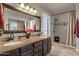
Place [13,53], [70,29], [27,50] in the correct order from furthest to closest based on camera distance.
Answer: [70,29]
[27,50]
[13,53]

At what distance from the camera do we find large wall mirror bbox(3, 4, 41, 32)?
289 centimetres

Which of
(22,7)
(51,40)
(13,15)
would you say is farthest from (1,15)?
(51,40)

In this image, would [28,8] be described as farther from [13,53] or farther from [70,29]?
[13,53]

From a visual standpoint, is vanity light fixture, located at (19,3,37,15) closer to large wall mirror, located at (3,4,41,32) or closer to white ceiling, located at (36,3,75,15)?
large wall mirror, located at (3,4,41,32)

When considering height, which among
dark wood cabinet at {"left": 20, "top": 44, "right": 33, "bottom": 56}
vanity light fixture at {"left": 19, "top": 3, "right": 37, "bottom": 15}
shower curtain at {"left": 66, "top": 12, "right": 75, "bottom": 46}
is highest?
vanity light fixture at {"left": 19, "top": 3, "right": 37, "bottom": 15}

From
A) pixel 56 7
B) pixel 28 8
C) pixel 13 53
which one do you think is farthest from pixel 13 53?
pixel 56 7

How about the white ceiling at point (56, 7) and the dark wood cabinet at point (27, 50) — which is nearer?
the dark wood cabinet at point (27, 50)

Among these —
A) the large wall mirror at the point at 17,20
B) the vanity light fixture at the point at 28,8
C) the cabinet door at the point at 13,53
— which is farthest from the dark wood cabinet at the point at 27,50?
the vanity light fixture at the point at 28,8

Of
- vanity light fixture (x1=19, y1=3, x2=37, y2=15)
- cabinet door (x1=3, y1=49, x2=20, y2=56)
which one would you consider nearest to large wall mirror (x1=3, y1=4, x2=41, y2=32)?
vanity light fixture (x1=19, y1=3, x2=37, y2=15)

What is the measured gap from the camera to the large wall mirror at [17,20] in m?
2.89

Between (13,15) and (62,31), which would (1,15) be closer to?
(13,15)

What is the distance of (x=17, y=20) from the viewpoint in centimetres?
337

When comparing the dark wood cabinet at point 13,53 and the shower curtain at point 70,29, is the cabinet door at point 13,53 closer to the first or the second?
the dark wood cabinet at point 13,53

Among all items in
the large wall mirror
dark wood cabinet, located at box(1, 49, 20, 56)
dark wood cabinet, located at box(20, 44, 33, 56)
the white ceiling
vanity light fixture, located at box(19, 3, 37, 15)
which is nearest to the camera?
dark wood cabinet, located at box(1, 49, 20, 56)
